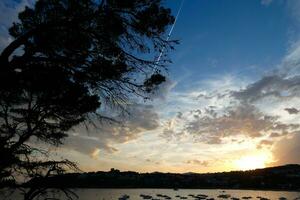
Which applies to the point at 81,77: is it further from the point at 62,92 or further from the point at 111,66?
the point at 62,92

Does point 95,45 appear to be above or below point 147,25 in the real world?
below

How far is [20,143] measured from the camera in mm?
12945

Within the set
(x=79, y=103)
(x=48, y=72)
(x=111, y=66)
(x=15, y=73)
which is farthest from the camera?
(x=79, y=103)

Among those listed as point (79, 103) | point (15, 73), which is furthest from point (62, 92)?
point (15, 73)

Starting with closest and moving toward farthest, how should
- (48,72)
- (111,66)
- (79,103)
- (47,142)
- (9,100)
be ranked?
(48,72) < (111,66) < (9,100) < (79,103) < (47,142)

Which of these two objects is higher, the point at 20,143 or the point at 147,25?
the point at 147,25

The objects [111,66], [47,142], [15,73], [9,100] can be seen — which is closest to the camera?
[15,73]

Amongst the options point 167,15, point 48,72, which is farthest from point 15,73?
point 167,15

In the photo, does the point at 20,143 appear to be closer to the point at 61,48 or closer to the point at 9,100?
the point at 9,100

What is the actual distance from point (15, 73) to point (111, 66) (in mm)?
2535

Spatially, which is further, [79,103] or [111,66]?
[79,103]

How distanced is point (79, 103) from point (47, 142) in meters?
5.04

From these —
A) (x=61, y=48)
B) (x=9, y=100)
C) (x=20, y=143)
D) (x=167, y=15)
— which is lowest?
(x=20, y=143)

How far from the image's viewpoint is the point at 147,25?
983cm
